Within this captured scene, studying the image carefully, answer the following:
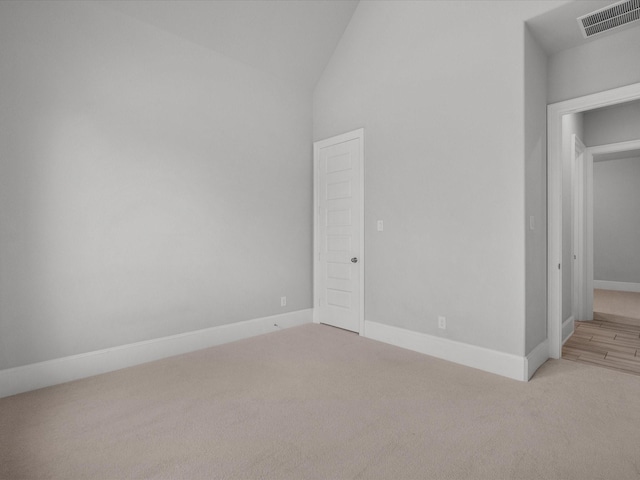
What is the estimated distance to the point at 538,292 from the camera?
3158 millimetres

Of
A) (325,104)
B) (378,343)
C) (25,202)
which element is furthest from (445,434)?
(325,104)

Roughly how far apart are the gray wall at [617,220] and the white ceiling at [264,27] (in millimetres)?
6853

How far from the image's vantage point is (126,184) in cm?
316

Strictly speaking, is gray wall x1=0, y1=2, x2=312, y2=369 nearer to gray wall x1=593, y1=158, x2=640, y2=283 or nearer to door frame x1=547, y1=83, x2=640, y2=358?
door frame x1=547, y1=83, x2=640, y2=358

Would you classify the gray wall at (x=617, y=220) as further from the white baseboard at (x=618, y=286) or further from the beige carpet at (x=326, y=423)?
the beige carpet at (x=326, y=423)

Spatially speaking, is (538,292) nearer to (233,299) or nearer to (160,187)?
(233,299)

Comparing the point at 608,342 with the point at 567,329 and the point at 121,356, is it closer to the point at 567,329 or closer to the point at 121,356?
the point at 567,329

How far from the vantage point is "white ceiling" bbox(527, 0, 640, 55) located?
264cm

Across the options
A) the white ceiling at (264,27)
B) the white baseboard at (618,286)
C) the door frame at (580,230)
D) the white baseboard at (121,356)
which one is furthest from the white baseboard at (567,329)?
the white baseboard at (618,286)

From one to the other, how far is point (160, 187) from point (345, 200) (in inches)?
81.7

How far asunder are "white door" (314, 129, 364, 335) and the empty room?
4 cm

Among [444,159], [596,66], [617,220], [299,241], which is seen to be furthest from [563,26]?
[617,220]

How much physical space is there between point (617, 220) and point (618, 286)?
1.38 metres

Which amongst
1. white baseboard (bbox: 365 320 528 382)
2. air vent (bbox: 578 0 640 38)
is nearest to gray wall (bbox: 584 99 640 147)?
air vent (bbox: 578 0 640 38)
